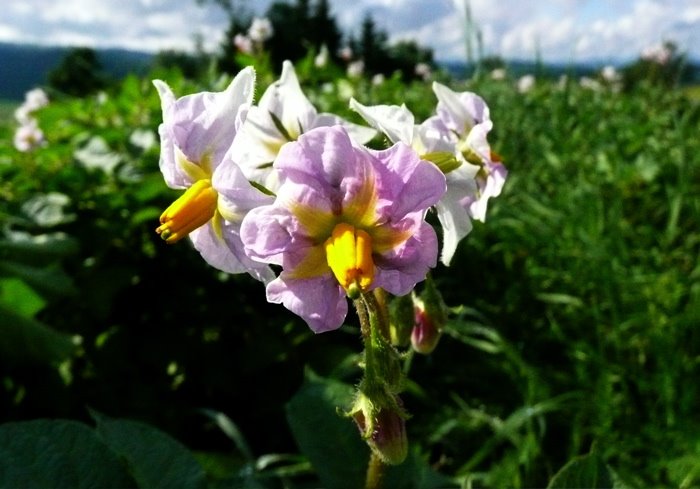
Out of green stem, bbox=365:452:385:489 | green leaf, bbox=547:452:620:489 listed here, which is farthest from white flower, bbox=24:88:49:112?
green leaf, bbox=547:452:620:489

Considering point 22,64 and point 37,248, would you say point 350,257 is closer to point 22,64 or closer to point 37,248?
point 37,248

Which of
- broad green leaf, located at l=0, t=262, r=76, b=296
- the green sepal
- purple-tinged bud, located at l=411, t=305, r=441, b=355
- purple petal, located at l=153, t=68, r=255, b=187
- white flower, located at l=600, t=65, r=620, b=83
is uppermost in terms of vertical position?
purple petal, located at l=153, t=68, r=255, b=187

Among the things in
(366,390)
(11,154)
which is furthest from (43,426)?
(11,154)

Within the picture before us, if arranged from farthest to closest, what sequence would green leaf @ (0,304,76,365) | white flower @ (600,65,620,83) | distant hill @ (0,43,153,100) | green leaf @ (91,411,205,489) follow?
distant hill @ (0,43,153,100) → white flower @ (600,65,620,83) → green leaf @ (0,304,76,365) → green leaf @ (91,411,205,489)

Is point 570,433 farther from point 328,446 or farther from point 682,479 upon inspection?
point 328,446

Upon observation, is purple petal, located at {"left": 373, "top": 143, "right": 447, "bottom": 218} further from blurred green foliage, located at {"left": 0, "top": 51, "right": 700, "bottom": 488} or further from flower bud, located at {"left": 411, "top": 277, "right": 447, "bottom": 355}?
blurred green foliage, located at {"left": 0, "top": 51, "right": 700, "bottom": 488}

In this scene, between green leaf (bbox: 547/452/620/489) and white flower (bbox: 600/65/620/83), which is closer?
green leaf (bbox: 547/452/620/489)
